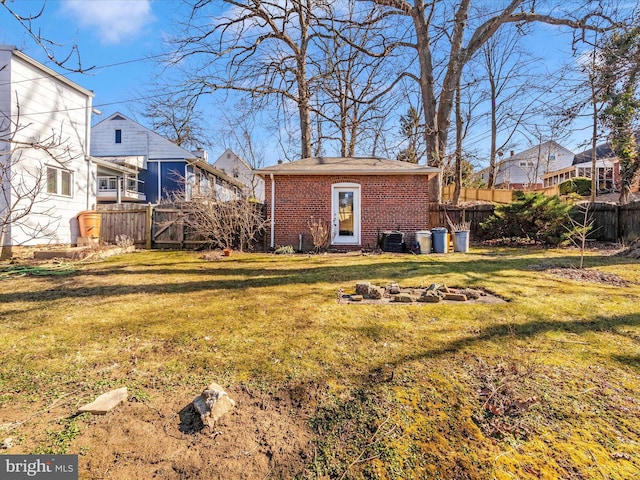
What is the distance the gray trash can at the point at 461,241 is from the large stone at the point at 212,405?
9736 millimetres

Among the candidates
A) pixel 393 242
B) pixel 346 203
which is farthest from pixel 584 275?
pixel 346 203

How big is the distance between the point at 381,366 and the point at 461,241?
8.83 m

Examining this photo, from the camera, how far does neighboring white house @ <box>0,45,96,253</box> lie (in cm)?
809

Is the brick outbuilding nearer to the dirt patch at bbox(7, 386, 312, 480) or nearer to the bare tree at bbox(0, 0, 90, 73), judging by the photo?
the bare tree at bbox(0, 0, 90, 73)

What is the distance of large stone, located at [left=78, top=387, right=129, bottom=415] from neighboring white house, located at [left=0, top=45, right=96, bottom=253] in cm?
700

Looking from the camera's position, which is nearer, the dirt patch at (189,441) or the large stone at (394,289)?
the dirt patch at (189,441)

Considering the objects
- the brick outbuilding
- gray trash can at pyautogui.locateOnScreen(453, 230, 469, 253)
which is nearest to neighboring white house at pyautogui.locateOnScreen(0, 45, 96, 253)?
the brick outbuilding

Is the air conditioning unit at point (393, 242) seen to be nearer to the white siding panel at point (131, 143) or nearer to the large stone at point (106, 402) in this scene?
the large stone at point (106, 402)

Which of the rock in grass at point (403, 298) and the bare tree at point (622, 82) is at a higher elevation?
the bare tree at point (622, 82)

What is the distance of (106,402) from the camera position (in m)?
2.09

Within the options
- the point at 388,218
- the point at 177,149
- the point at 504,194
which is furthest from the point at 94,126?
the point at 504,194

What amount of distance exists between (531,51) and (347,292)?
17107 mm

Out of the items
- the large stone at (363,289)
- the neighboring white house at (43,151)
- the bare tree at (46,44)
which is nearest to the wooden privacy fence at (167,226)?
the neighboring white house at (43,151)

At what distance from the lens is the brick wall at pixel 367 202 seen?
10.8 meters
